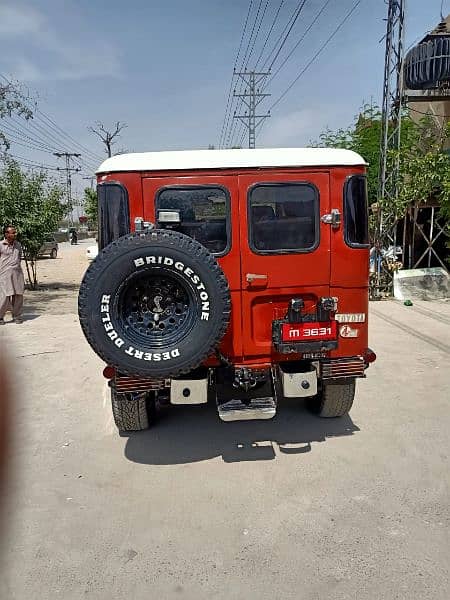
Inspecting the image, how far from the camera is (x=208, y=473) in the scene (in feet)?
12.3

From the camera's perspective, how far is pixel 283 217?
12.8 feet

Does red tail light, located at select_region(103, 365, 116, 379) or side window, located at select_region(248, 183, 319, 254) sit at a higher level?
side window, located at select_region(248, 183, 319, 254)

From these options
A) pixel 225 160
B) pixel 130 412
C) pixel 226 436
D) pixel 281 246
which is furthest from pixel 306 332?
pixel 130 412

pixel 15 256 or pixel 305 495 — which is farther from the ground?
pixel 15 256

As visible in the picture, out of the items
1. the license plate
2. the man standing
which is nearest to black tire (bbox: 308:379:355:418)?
the license plate

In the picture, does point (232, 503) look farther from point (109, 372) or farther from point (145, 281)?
point (145, 281)

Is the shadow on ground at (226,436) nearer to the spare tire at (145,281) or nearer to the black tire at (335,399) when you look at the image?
the black tire at (335,399)

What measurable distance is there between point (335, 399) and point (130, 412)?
71.3 inches

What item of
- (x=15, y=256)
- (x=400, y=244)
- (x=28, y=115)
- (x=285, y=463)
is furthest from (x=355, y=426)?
(x=28, y=115)

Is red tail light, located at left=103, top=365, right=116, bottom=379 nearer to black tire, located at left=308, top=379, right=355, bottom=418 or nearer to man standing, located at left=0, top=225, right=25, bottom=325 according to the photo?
black tire, located at left=308, top=379, right=355, bottom=418

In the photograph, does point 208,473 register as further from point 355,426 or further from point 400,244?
point 400,244

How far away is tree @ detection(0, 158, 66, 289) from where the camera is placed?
1241 centimetres

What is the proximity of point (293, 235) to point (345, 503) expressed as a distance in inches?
77.3

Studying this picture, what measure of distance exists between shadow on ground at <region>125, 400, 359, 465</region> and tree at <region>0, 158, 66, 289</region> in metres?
9.43
